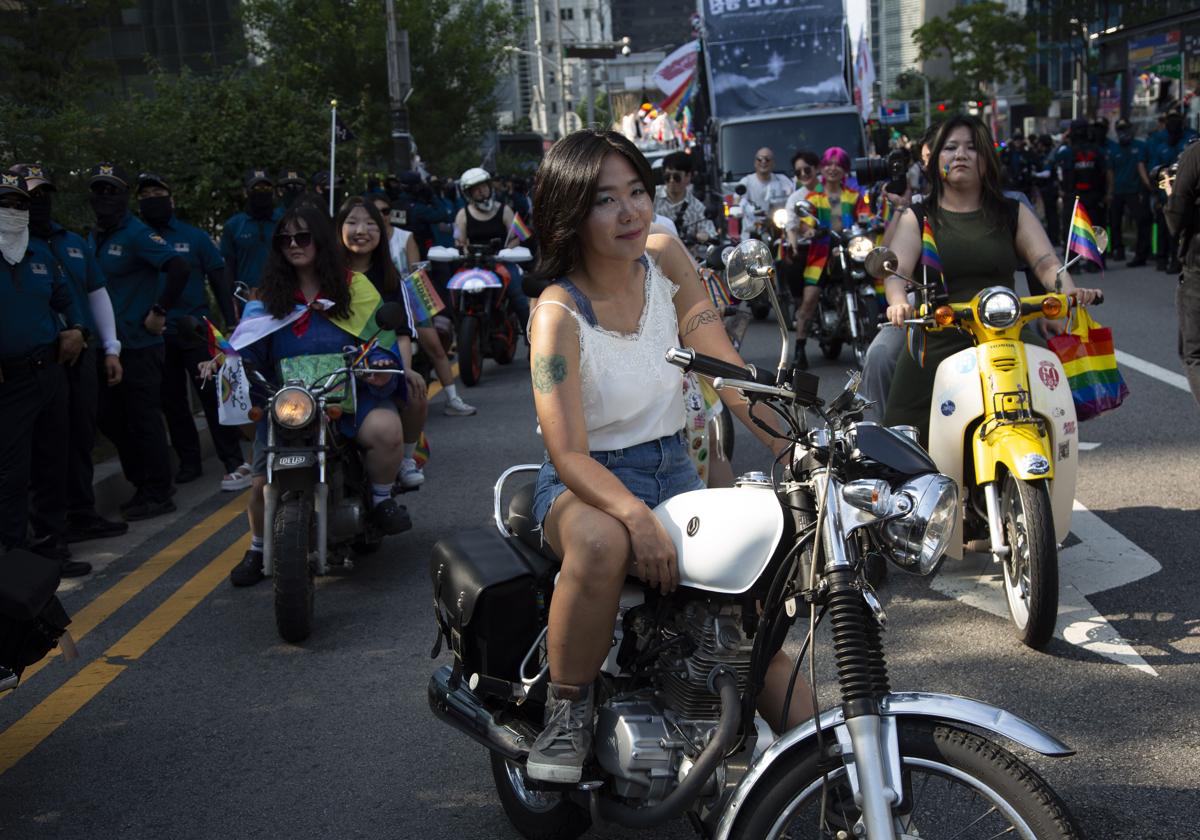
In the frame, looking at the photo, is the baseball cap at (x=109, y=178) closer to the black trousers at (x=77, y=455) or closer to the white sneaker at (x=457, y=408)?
the black trousers at (x=77, y=455)

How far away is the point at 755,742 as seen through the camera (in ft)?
Answer: 10.6

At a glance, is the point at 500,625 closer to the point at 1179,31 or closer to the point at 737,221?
the point at 737,221

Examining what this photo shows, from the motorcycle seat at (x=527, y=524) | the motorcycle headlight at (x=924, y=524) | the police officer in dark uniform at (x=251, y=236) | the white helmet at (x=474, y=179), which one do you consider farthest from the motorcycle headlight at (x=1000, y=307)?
the white helmet at (x=474, y=179)

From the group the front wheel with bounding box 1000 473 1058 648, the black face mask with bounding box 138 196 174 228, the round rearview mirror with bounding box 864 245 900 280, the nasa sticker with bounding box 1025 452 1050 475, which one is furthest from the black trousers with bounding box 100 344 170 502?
the nasa sticker with bounding box 1025 452 1050 475

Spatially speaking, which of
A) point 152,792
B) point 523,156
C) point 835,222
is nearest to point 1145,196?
point 835,222

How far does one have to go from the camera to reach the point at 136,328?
28.9 ft

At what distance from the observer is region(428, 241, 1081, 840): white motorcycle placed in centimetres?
263

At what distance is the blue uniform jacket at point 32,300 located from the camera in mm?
6902

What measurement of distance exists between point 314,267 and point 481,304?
688cm

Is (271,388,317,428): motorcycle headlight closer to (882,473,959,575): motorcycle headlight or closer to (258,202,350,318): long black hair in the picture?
(258,202,350,318): long black hair

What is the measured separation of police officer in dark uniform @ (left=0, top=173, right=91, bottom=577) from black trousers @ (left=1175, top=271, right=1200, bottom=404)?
5.45 meters

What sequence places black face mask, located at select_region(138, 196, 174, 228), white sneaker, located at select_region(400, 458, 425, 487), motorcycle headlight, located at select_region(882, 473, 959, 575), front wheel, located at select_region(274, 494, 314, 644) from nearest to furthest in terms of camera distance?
motorcycle headlight, located at select_region(882, 473, 959, 575) → front wheel, located at select_region(274, 494, 314, 644) → white sneaker, located at select_region(400, 458, 425, 487) → black face mask, located at select_region(138, 196, 174, 228)

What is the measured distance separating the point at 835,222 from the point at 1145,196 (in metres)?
8.93

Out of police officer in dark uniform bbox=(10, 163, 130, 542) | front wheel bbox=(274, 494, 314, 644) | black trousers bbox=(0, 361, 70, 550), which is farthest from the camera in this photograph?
police officer in dark uniform bbox=(10, 163, 130, 542)
